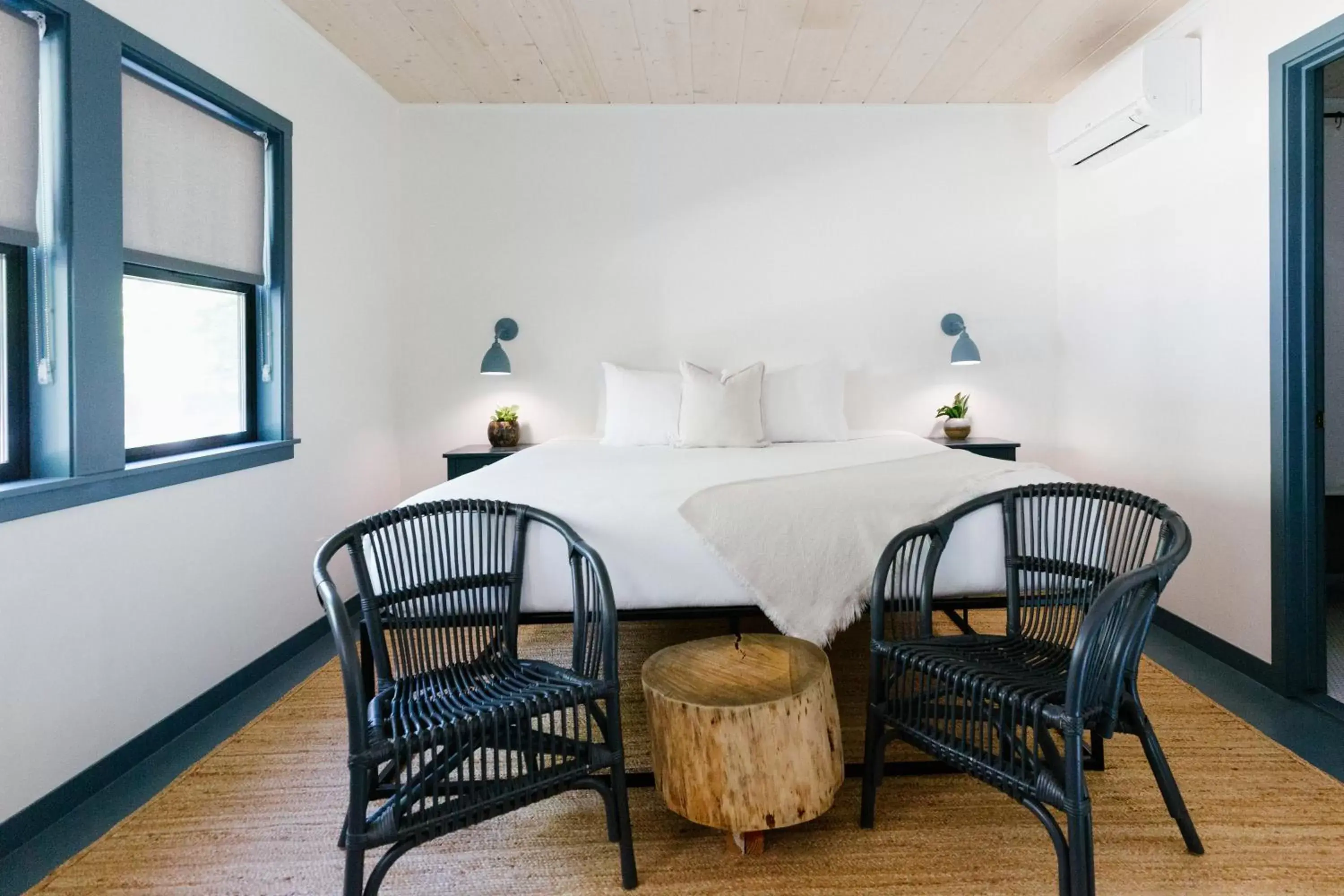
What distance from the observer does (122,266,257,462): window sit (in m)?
2.42

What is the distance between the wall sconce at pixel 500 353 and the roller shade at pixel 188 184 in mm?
1206

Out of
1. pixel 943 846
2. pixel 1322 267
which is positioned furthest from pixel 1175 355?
pixel 943 846

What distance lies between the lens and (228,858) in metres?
1.76

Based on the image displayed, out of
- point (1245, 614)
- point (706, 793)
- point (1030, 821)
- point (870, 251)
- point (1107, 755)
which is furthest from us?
point (870, 251)

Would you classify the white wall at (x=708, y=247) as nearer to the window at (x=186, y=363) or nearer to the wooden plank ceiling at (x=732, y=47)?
the wooden plank ceiling at (x=732, y=47)

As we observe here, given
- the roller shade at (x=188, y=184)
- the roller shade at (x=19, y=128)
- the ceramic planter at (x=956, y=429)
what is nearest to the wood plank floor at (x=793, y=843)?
the roller shade at (x=19, y=128)

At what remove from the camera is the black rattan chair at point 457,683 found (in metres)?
1.51

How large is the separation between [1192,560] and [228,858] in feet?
11.2

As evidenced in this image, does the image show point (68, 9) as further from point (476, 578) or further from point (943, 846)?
point (943, 846)

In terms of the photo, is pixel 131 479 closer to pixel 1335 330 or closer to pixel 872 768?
pixel 872 768

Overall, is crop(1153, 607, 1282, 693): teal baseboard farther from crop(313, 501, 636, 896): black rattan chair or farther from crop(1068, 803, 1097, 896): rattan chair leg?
crop(313, 501, 636, 896): black rattan chair

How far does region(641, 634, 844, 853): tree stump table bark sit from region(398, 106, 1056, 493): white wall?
8.50 ft

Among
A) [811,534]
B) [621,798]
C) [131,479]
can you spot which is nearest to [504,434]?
[131,479]

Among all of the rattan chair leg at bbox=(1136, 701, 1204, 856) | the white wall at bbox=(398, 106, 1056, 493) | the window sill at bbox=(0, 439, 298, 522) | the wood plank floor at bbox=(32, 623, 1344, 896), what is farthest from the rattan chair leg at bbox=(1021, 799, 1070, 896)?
the white wall at bbox=(398, 106, 1056, 493)
